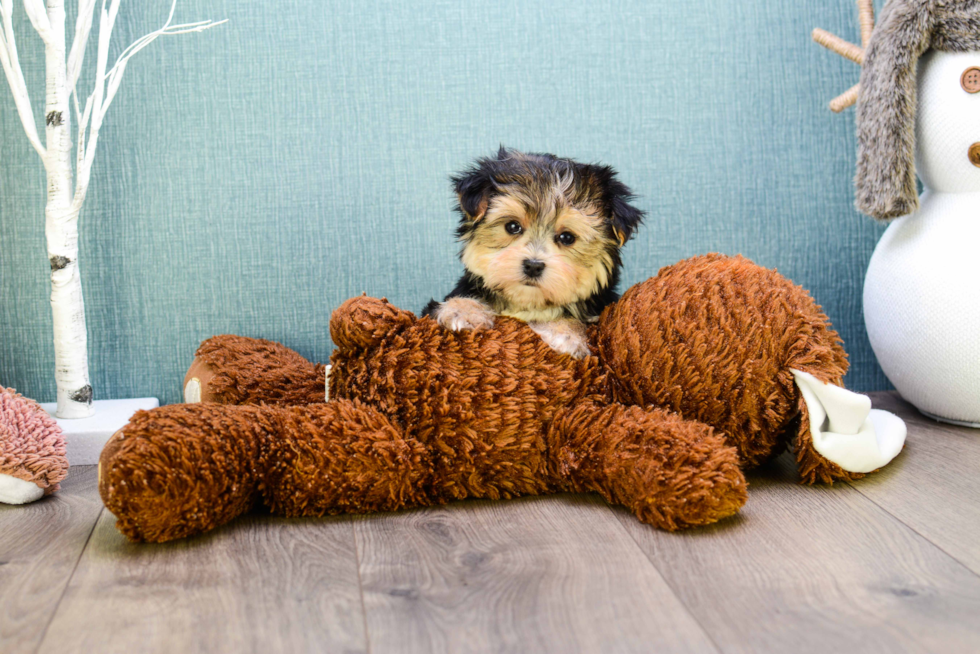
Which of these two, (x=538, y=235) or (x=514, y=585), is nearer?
(x=514, y=585)

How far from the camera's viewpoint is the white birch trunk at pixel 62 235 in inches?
66.3

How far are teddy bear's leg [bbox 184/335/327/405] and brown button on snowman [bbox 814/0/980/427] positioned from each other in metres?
1.38

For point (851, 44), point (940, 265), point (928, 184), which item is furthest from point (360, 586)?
point (851, 44)

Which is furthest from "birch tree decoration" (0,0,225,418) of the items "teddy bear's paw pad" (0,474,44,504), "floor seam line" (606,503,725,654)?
"floor seam line" (606,503,725,654)

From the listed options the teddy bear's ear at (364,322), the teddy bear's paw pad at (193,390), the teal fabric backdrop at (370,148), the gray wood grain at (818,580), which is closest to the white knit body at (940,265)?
the teal fabric backdrop at (370,148)

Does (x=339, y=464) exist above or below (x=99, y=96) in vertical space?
below

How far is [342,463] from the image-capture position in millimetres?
1312

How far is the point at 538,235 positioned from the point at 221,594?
0.82 meters

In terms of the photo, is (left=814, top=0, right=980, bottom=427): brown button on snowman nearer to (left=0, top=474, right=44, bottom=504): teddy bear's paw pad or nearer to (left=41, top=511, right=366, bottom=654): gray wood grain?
(left=41, top=511, right=366, bottom=654): gray wood grain

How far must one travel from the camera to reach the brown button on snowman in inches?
68.5

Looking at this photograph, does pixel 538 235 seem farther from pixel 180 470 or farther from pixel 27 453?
pixel 27 453

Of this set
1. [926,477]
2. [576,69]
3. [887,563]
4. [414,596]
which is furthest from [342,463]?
[576,69]

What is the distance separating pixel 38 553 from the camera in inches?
48.4

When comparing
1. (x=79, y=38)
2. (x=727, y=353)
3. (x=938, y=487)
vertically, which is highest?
(x=79, y=38)
